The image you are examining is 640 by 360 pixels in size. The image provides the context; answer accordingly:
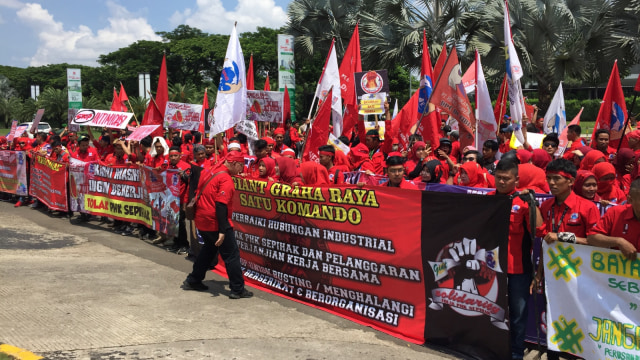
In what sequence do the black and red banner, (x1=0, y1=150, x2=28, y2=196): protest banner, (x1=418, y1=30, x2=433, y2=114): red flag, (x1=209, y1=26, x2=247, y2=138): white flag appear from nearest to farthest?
the black and red banner, (x1=209, y1=26, x2=247, y2=138): white flag, (x1=418, y1=30, x2=433, y2=114): red flag, (x1=0, y1=150, x2=28, y2=196): protest banner

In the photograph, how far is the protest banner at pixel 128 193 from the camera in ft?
31.2

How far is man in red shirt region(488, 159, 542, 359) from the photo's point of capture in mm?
4875

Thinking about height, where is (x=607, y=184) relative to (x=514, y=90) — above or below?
below

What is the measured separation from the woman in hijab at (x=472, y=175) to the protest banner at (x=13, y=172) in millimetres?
11310

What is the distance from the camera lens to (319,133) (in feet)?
28.9

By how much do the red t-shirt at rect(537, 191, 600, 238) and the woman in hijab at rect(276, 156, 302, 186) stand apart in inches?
153

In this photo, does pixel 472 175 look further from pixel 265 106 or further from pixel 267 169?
pixel 265 106

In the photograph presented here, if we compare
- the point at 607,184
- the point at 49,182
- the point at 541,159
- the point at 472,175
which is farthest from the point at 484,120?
the point at 49,182

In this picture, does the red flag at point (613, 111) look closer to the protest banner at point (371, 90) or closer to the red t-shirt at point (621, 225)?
the protest banner at point (371, 90)

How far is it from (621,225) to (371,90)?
26.5 feet

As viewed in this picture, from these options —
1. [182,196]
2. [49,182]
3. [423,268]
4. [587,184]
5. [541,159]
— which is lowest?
[423,268]

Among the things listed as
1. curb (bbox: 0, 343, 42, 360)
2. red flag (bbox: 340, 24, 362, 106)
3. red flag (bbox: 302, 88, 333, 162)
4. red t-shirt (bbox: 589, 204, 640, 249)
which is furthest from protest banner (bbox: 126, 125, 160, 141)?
red t-shirt (bbox: 589, 204, 640, 249)

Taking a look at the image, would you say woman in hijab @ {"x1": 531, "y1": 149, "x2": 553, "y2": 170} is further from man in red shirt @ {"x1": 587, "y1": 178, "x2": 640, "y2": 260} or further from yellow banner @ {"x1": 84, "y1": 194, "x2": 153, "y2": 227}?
yellow banner @ {"x1": 84, "y1": 194, "x2": 153, "y2": 227}

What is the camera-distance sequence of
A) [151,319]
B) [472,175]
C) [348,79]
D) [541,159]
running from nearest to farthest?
[151,319], [472,175], [541,159], [348,79]
